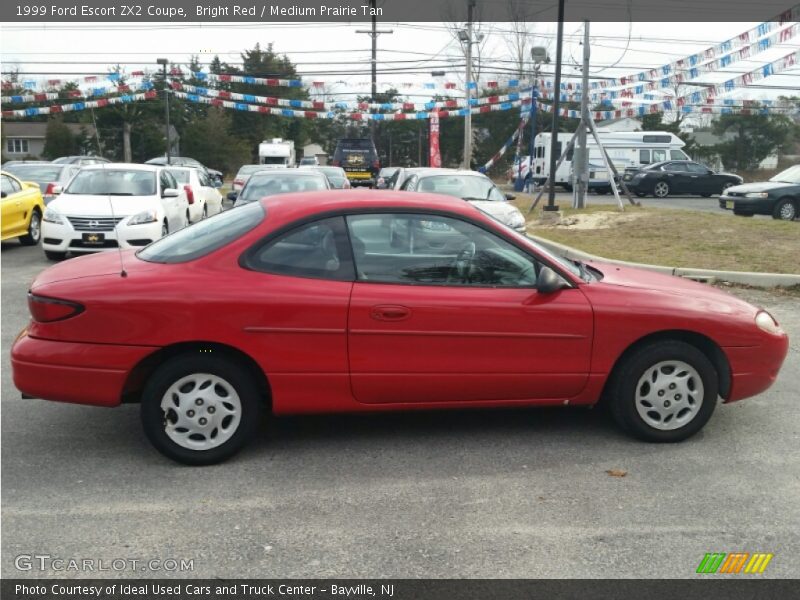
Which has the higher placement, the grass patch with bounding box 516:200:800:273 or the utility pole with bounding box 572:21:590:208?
the utility pole with bounding box 572:21:590:208

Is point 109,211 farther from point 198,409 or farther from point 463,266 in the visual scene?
point 463,266

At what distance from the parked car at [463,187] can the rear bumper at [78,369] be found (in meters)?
9.81

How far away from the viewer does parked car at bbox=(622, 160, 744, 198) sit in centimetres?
3095

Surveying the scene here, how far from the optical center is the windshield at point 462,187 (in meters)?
14.1

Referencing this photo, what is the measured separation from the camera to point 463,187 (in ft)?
47.3

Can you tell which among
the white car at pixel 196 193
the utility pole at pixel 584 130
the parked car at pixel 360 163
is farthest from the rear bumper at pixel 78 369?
the parked car at pixel 360 163

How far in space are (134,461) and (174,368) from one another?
0.64 metres

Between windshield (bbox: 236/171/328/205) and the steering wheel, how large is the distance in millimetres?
7777

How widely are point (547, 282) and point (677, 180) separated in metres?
28.8

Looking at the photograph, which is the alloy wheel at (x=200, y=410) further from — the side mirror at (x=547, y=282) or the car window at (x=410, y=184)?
the car window at (x=410, y=184)

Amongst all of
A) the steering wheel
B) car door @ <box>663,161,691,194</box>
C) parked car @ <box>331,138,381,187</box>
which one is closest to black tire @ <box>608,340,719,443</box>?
the steering wheel

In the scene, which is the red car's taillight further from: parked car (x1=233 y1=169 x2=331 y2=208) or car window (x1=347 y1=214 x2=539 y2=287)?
parked car (x1=233 y1=169 x2=331 y2=208)

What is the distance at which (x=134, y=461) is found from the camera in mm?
4539

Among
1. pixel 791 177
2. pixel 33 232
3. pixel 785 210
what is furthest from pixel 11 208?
pixel 791 177
